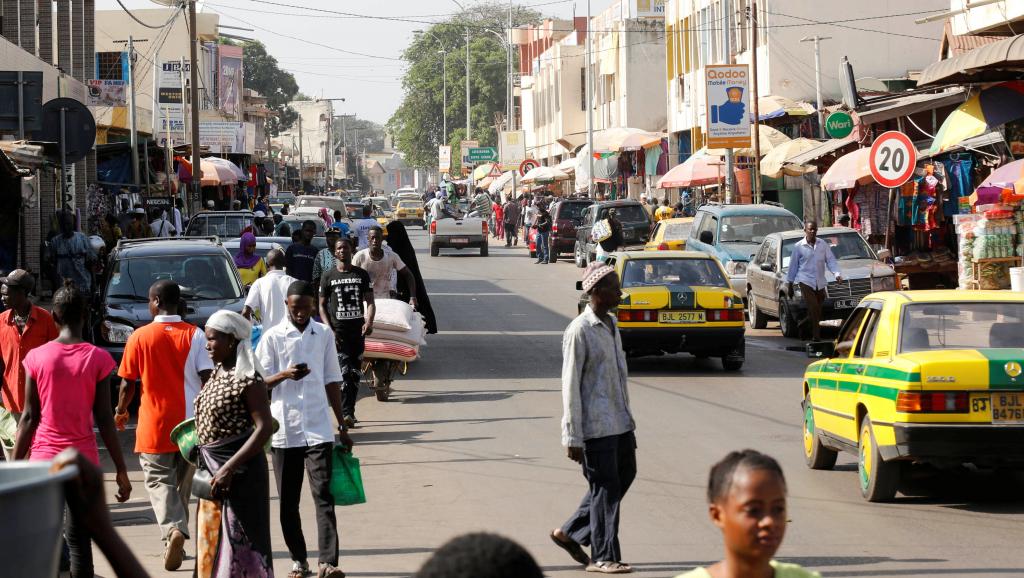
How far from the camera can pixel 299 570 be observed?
819 centimetres

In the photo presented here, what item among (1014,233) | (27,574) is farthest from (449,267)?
(27,574)

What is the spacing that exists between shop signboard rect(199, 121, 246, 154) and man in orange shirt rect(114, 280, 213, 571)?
45.5 meters

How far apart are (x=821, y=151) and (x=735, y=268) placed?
18.8 ft

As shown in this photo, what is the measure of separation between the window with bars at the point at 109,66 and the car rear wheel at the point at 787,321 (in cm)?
4252

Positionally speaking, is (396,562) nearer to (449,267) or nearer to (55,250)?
(55,250)

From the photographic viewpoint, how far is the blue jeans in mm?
42969

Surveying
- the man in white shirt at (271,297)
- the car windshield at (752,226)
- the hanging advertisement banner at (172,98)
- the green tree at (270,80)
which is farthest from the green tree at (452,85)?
the man in white shirt at (271,297)

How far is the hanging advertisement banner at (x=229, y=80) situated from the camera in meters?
86.1

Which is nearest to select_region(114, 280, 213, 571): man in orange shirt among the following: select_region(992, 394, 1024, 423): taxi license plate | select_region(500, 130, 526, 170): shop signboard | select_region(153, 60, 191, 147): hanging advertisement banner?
select_region(992, 394, 1024, 423): taxi license plate

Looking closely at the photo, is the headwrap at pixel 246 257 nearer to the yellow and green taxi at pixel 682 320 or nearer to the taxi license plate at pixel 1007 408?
the yellow and green taxi at pixel 682 320

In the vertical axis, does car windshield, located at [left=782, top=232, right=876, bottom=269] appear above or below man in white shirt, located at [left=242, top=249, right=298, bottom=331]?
above

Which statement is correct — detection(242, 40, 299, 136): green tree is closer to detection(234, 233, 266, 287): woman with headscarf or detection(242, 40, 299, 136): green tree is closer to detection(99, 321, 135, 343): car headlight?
detection(234, 233, 266, 287): woman with headscarf

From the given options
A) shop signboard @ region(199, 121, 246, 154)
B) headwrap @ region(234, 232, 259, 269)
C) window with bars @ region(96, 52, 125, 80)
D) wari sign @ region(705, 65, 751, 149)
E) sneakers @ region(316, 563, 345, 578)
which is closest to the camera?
sneakers @ region(316, 563, 345, 578)

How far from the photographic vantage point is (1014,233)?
63.7 ft
